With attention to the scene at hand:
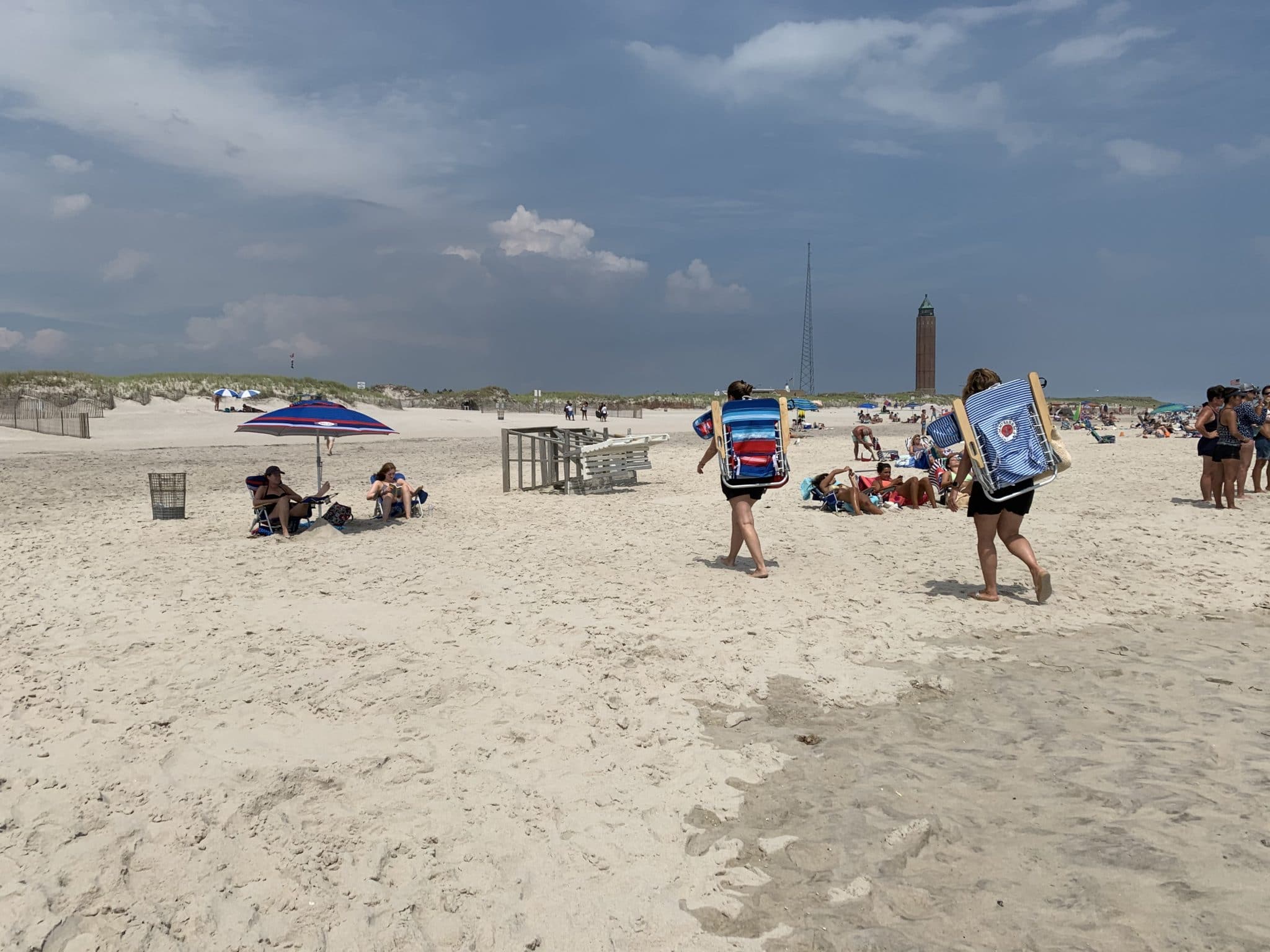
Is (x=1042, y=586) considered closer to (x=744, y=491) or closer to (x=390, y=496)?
(x=744, y=491)

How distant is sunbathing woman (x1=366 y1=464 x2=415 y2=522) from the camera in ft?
33.6

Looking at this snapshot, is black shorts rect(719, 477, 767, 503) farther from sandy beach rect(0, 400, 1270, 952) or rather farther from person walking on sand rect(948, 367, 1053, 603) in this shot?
person walking on sand rect(948, 367, 1053, 603)

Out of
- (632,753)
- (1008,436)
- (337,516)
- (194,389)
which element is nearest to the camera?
(632,753)

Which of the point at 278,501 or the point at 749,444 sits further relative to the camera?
the point at 278,501

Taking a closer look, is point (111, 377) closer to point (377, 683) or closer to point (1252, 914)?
point (377, 683)

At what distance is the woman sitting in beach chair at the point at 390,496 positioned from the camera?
10234 mm

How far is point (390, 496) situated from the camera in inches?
404

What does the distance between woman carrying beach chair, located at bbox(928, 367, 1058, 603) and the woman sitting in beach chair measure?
21.3 feet

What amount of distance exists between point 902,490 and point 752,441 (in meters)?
5.02

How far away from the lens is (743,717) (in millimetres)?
4211

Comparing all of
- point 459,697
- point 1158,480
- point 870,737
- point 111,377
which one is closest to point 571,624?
point 459,697

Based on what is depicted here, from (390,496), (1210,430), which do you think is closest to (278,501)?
(390,496)

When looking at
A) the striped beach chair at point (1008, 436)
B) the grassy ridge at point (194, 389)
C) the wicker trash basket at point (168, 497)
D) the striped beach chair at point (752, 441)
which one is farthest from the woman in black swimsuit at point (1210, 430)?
the grassy ridge at point (194, 389)

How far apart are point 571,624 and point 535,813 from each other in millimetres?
2453
